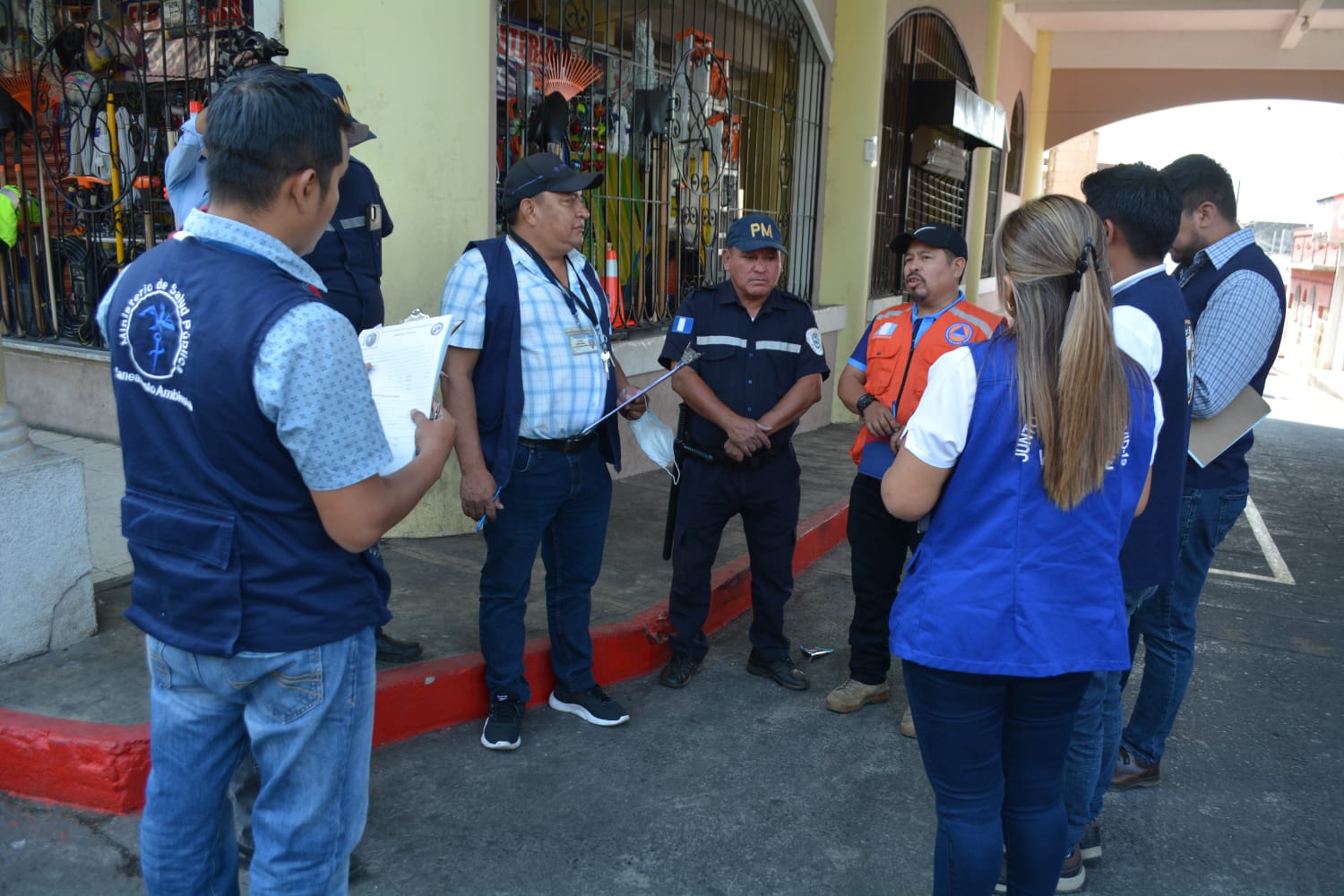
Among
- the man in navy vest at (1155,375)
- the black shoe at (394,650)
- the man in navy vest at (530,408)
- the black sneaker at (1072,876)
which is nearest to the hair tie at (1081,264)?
the man in navy vest at (1155,375)

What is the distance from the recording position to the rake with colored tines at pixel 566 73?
6.02m

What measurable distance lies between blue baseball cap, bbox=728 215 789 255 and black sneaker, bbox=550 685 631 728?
1.72 meters

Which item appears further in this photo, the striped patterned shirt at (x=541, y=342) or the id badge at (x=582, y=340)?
the id badge at (x=582, y=340)

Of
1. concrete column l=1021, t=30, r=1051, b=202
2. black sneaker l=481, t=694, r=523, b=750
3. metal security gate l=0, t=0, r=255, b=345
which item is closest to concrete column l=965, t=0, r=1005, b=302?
concrete column l=1021, t=30, r=1051, b=202

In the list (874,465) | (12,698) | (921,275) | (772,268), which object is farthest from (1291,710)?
(12,698)

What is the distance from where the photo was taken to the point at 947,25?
11484mm

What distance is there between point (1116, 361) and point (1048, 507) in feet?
1.03

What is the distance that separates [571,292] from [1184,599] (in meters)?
2.16

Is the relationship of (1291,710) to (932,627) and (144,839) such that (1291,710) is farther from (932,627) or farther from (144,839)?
(144,839)

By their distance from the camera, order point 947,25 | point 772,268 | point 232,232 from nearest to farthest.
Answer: point 232,232, point 772,268, point 947,25

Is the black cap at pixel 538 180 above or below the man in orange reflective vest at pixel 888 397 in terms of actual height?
above

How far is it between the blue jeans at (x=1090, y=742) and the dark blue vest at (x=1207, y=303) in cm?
62

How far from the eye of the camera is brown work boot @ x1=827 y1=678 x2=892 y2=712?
153 inches

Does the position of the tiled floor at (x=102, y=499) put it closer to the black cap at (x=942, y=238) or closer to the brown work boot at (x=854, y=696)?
the brown work boot at (x=854, y=696)
